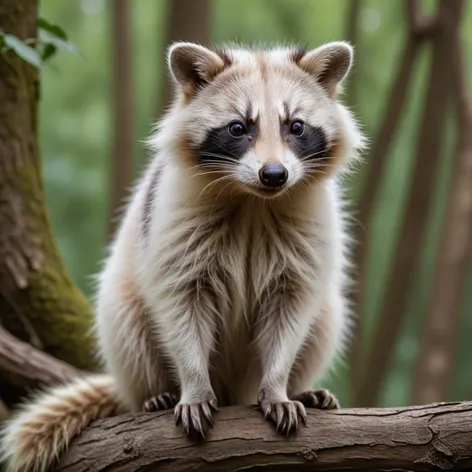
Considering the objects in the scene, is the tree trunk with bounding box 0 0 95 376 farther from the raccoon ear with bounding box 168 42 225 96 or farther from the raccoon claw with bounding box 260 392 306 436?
the raccoon claw with bounding box 260 392 306 436

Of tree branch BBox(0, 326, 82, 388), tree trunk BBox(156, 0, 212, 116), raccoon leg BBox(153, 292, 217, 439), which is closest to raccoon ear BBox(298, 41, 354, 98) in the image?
raccoon leg BBox(153, 292, 217, 439)

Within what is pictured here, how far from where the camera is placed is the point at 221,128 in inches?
155

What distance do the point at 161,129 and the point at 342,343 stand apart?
180 cm

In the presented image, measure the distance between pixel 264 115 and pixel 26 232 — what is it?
2112 millimetres

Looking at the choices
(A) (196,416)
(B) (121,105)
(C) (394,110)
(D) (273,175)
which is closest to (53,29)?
(D) (273,175)

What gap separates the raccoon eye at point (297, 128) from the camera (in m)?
3.92

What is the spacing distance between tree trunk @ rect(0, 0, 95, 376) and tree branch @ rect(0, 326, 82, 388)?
35 centimetres

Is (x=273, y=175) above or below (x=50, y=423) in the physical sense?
above

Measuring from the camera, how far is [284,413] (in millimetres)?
3805

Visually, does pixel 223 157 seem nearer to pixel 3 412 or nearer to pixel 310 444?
pixel 310 444

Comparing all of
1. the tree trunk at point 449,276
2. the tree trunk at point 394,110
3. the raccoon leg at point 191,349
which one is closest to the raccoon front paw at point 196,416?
the raccoon leg at point 191,349

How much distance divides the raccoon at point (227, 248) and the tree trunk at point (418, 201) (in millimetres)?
3108

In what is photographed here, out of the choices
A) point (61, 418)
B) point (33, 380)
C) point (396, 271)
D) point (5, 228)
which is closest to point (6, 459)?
point (61, 418)

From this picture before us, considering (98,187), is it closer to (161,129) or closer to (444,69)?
(444,69)
